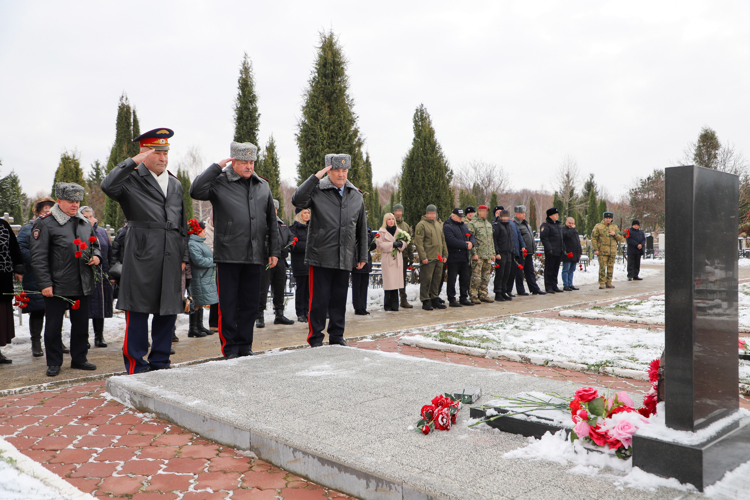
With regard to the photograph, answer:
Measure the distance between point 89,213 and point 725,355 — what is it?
7.71 metres

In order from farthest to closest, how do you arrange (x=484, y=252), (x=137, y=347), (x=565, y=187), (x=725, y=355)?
(x=565, y=187) → (x=484, y=252) → (x=137, y=347) → (x=725, y=355)

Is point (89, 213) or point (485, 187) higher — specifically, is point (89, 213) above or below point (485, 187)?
below

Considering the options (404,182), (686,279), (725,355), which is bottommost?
(725,355)

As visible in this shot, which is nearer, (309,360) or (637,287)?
(309,360)

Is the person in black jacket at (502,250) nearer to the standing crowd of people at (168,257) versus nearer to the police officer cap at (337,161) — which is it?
the standing crowd of people at (168,257)

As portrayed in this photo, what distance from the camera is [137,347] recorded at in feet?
16.2

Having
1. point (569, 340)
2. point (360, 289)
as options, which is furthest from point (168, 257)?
point (360, 289)

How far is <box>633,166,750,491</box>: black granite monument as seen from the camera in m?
2.38

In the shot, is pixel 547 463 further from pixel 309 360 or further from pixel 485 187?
pixel 485 187

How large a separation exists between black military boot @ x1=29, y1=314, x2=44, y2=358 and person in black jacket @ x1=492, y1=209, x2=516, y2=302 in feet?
28.3

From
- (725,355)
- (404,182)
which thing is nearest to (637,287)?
(404,182)

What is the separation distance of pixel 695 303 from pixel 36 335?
6820 millimetres

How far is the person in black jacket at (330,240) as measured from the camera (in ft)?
19.9

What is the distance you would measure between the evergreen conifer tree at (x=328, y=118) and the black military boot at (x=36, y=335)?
24.6 feet
